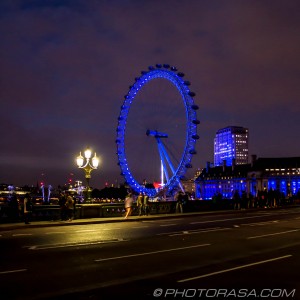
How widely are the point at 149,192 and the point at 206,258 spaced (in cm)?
5050

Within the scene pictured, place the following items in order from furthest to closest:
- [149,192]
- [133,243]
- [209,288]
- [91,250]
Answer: [149,192]
[133,243]
[91,250]
[209,288]

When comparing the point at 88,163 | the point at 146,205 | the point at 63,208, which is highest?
the point at 88,163

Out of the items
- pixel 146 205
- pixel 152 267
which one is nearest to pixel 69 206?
pixel 146 205

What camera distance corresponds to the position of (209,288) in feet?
33.5

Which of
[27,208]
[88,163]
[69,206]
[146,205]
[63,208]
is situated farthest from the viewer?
[146,205]

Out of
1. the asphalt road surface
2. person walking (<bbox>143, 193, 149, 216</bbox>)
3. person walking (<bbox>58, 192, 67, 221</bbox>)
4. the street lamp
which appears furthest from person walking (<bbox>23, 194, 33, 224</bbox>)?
person walking (<bbox>143, 193, 149, 216</bbox>)

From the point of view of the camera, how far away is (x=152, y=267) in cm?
1294

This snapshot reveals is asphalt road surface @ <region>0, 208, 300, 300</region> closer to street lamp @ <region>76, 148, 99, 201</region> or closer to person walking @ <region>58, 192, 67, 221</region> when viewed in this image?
person walking @ <region>58, 192, 67, 221</region>

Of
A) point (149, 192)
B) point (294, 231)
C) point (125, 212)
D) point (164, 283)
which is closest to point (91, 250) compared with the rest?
point (164, 283)

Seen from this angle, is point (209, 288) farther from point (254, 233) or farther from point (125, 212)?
point (125, 212)

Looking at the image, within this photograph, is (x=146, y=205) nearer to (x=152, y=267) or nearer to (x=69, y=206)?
(x=69, y=206)

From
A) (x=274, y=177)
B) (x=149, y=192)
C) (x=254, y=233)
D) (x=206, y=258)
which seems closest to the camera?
(x=206, y=258)

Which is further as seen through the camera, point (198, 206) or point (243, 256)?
point (198, 206)

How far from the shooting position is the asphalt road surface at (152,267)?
394 inches
